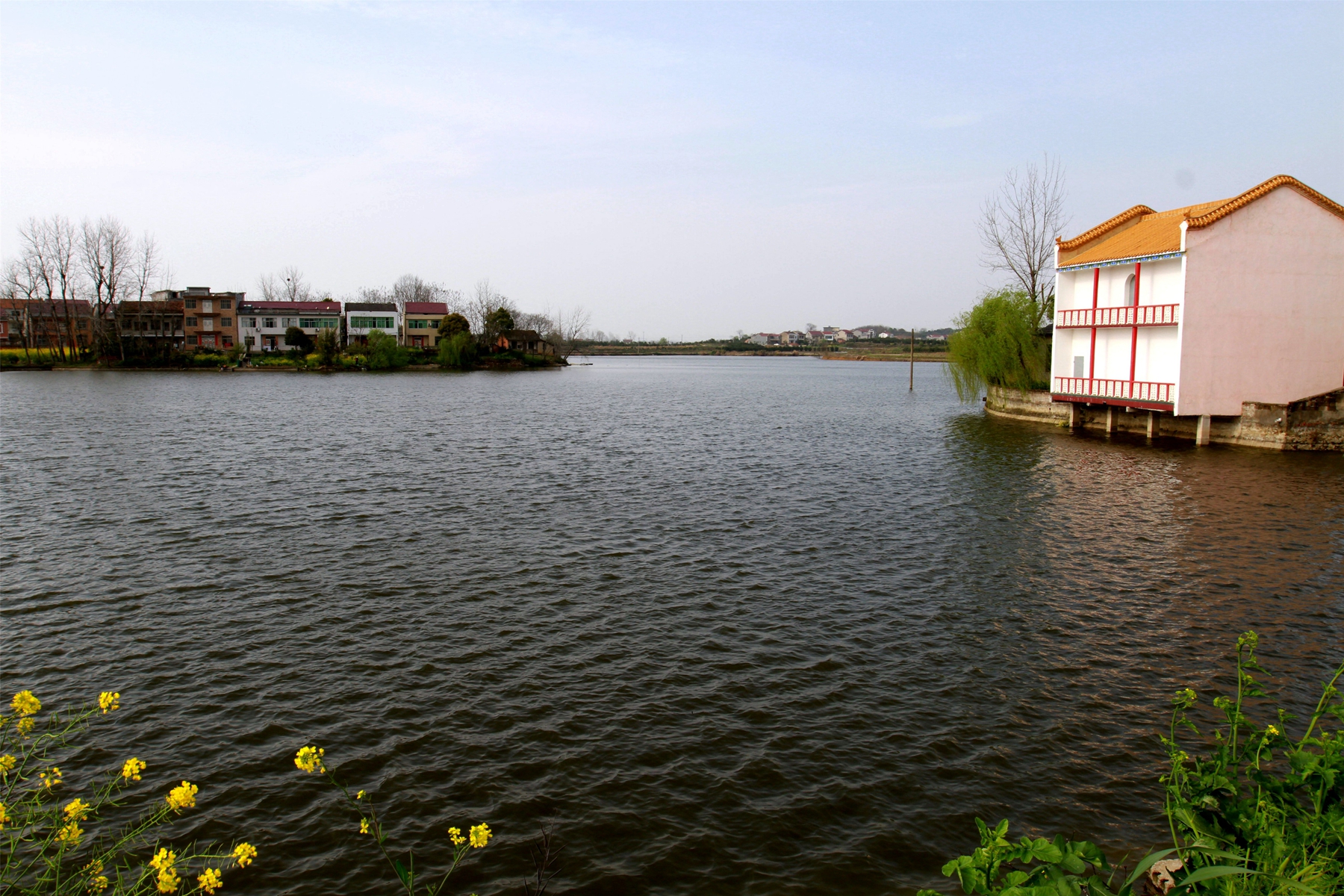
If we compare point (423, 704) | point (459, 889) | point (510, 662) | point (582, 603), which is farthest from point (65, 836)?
point (582, 603)

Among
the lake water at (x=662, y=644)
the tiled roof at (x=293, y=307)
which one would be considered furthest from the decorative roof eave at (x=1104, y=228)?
the tiled roof at (x=293, y=307)

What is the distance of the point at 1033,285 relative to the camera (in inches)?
2089

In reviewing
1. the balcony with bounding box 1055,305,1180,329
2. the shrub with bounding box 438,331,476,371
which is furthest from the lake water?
the shrub with bounding box 438,331,476,371

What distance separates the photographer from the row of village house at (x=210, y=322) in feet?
342

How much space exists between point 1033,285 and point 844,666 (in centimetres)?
4982

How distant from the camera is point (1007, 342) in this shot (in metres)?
43.0

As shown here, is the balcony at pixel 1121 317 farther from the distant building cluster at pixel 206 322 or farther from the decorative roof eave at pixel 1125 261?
the distant building cluster at pixel 206 322

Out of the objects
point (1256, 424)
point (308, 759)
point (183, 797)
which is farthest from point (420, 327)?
point (183, 797)

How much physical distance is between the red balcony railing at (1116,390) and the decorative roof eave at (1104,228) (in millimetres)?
6169

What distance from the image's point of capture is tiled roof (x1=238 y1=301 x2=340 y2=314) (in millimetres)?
111438

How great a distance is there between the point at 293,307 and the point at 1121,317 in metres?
109

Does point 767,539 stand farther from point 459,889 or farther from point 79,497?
point 79,497

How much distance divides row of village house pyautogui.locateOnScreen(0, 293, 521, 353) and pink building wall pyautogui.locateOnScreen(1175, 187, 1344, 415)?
10378 cm

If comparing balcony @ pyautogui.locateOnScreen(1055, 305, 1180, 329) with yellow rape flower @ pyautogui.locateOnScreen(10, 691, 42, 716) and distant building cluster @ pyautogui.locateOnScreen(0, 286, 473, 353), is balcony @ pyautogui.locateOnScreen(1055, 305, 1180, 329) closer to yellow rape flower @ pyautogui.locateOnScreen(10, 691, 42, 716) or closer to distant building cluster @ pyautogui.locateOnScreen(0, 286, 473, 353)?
yellow rape flower @ pyautogui.locateOnScreen(10, 691, 42, 716)
